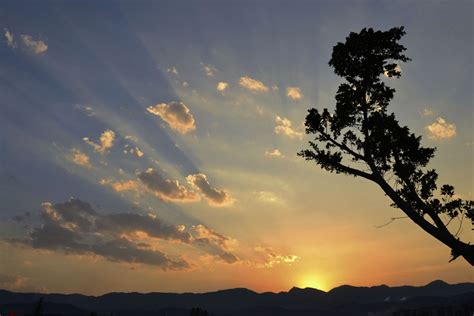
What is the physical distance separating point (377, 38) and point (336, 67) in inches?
96.0

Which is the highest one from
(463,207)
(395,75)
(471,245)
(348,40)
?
(348,40)

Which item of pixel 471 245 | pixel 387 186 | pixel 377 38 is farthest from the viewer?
pixel 377 38

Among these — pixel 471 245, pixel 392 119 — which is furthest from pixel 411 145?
pixel 471 245

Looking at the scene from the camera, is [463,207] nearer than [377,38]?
Yes

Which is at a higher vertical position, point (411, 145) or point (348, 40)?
point (348, 40)

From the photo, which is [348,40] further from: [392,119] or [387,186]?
[387,186]

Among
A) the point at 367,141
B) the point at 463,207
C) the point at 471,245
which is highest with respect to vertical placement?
the point at 367,141

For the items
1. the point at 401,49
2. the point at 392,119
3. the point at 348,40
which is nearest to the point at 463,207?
the point at 392,119

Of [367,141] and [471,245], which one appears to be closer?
[471,245]

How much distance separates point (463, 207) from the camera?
19.6 metres

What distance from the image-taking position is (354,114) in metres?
21.3

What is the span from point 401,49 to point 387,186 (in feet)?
25.6

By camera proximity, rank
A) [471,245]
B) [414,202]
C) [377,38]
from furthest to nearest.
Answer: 1. [377,38]
2. [414,202]
3. [471,245]

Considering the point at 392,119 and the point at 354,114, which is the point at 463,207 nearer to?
the point at 392,119
